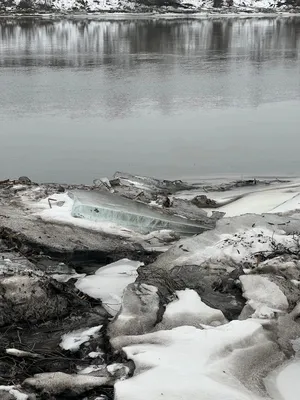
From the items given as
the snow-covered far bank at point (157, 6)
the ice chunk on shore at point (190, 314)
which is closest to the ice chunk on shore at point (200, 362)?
the ice chunk on shore at point (190, 314)

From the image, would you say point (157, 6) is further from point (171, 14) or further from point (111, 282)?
point (111, 282)

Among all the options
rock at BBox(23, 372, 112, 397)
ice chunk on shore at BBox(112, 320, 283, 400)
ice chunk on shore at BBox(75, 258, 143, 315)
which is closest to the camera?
ice chunk on shore at BBox(112, 320, 283, 400)

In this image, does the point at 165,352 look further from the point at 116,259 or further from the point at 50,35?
the point at 50,35

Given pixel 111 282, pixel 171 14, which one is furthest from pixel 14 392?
pixel 171 14

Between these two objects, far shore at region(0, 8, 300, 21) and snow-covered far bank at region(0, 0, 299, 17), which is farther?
snow-covered far bank at region(0, 0, 299, 17)

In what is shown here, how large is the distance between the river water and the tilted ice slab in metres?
2.31

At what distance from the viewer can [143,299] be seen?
4004mm

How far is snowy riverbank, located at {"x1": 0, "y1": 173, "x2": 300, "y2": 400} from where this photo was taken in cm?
320

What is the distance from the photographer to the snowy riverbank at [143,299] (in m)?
3.20

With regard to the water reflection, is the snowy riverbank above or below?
below

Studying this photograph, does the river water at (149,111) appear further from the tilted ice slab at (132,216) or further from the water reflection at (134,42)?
the tilted ice slab at (132,216)

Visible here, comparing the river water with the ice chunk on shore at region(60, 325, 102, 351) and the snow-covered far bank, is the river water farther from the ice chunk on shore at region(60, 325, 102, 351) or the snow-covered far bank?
the snow-covered far bank

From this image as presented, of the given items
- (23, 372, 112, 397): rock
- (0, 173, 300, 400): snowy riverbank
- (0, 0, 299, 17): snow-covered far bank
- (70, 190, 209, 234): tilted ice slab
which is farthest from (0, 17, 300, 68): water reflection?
(23, 372, 112, 397): rock

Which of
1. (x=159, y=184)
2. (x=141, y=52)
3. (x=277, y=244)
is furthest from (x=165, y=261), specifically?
(x=141, y=52)
